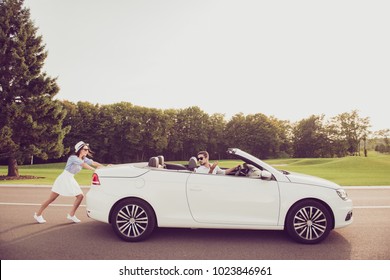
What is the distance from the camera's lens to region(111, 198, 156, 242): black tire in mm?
5227

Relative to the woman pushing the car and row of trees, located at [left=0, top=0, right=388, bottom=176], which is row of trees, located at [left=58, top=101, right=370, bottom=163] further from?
the woman pushing the car

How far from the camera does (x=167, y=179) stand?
5.32m

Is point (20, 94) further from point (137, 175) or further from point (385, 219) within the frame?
point (385, 219)

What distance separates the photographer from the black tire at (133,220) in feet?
17.1

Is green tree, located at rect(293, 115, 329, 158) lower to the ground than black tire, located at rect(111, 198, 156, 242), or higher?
higher

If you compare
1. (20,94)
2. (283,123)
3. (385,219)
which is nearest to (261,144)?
(283,123)

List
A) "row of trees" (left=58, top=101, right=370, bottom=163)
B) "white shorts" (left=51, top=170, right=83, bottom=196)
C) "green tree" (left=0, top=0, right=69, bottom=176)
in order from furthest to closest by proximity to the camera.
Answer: "row of trees" (left=58, top=101, right=370, bottom=163) → "green tree" (left=0, top=0, right=69, bottom=176) → "white shorts" (left=51, top=170, right=83, bottom=196)

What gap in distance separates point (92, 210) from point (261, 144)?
75.6 meters

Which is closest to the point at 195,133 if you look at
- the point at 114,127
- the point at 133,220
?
the point at 114,127

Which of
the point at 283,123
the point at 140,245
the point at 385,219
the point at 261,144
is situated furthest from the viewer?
the point at 283,123

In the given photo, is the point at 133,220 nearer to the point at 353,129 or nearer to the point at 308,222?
the point at 308,222

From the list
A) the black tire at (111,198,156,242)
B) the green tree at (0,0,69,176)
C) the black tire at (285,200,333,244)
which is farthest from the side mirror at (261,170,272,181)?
the green tree at (0,0,69,176)

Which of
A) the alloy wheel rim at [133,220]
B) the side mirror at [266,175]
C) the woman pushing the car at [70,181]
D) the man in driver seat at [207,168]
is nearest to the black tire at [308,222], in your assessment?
the side mirror at [266,175]

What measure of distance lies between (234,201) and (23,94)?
21656 millimetres
